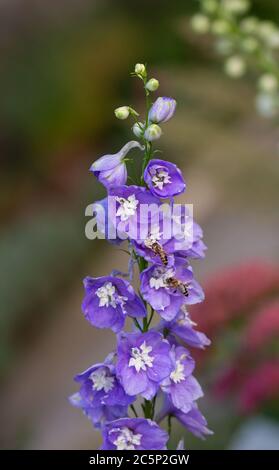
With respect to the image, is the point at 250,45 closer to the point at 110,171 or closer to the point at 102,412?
the point at 110,171

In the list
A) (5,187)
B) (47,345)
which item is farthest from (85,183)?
(47,345)

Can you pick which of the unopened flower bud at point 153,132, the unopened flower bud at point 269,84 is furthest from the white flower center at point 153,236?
the unopened flower bud at point 269,84

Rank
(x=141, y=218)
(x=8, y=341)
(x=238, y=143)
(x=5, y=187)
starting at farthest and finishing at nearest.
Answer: (x=5, y=187) → (x=8, y=341) → (x=238, y=143) → (x=141, y=218)

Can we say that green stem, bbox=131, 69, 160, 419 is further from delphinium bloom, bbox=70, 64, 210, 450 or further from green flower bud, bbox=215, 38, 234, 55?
green flower bud, bbox=215, 38, 234, 55

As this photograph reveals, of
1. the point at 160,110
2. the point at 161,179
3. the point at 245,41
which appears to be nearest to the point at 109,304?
the point at 161,179

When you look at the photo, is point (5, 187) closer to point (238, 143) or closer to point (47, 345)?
point (47, 345)

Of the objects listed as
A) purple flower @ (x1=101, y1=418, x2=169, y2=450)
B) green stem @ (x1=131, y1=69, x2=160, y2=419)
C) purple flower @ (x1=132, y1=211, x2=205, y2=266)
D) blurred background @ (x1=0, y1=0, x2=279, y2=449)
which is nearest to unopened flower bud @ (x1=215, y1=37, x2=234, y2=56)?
blurred background @ (x1=0, y1=0, x2=279, y2=449)
